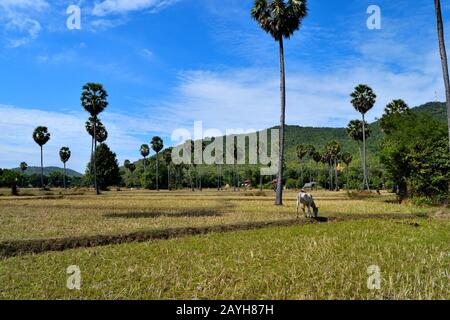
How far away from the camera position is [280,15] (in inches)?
1699

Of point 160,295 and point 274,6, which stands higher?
point 274,6

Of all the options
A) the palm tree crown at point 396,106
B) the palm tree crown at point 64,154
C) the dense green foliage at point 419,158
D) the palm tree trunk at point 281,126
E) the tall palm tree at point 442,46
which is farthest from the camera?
the palm tree crown at point 64,154

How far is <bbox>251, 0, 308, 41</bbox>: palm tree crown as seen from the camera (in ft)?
142

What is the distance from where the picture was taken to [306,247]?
607 inches

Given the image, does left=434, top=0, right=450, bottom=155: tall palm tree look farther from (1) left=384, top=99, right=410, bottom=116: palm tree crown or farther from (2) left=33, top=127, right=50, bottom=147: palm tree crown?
(2) left=33, top=127, right=50, bottom=147: palm tree crown

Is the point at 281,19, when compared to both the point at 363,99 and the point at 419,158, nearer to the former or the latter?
the point at 419,158

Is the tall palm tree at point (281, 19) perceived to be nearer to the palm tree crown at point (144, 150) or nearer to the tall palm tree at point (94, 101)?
the tall palm tree at point (94, 101)

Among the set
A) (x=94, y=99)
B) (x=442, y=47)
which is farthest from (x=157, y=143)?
(x=442, y=47)

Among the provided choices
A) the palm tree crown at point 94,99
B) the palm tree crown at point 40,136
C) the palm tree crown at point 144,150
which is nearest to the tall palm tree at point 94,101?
the palm tree crown at point 94,99

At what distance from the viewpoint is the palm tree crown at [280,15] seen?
43219mm

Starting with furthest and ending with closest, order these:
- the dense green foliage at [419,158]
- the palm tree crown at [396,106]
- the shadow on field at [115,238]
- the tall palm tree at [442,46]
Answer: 1. the palm tree crown at [396,106]
2. the dense green foliage at [419,158]
3. the tall palm tree at [442,46]
4. the shadow on field at [115,238]
